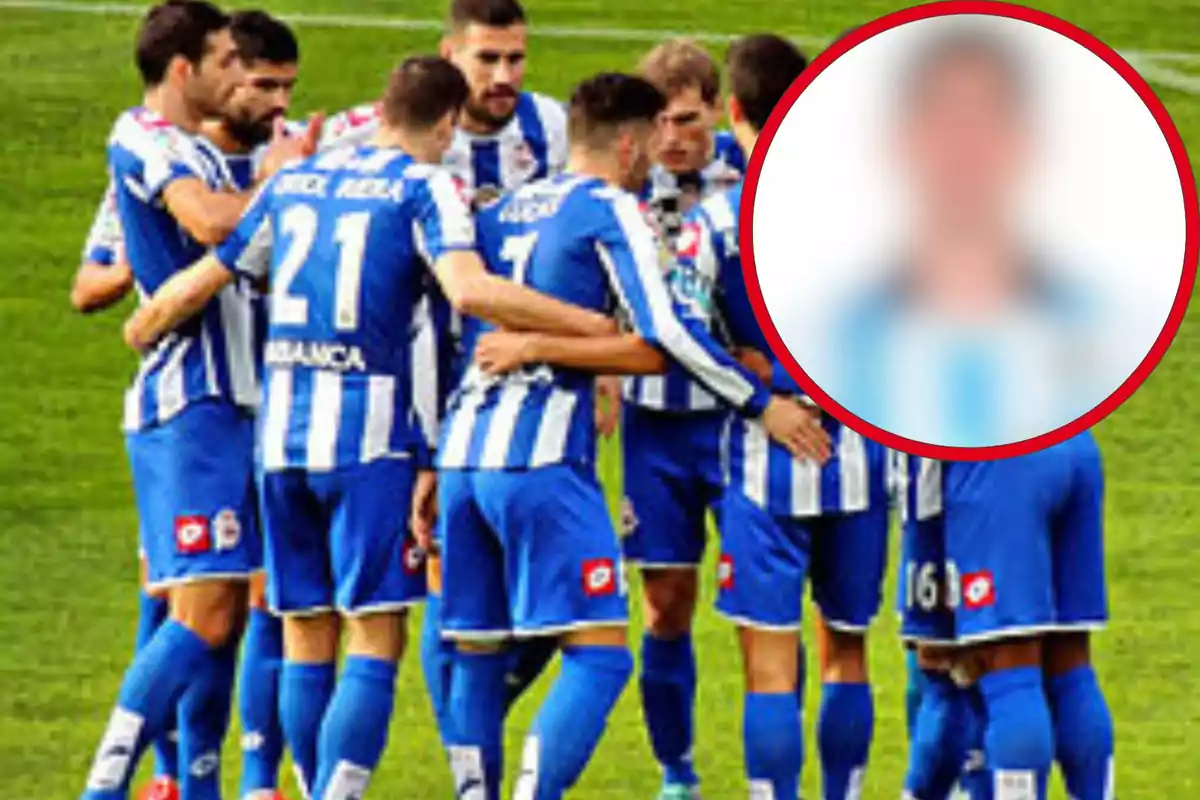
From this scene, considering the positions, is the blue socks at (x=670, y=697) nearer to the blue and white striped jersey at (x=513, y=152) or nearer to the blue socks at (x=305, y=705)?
the blue socks at (x=305, y=705)

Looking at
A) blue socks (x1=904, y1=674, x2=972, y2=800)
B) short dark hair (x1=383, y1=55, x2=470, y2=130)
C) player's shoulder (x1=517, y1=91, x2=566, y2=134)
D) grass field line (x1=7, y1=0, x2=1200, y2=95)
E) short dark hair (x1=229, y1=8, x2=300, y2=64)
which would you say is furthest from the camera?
grass field line (x1=7, y1=0, x2=1200, y2=95)

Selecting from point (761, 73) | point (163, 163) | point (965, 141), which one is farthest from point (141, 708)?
point (965, 141)

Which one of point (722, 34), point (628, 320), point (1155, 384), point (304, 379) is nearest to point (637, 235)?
point (628, 320)

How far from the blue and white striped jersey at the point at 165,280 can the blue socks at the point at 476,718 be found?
111 cm

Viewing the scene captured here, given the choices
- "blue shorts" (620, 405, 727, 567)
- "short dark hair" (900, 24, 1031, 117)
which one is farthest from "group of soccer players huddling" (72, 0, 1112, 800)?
"short dark hair" (900, 24, 1031, 117)

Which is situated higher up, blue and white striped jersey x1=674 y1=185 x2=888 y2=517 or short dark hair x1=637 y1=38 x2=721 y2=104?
short dark hair x1=637 y1=38 x2=721 y2=104

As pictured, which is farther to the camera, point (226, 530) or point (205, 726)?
point (205, 726)

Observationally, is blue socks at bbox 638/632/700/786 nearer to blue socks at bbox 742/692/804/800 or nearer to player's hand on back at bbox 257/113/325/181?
blue socks at bbox 742/692/804/800

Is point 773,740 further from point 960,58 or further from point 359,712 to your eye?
point 960,58

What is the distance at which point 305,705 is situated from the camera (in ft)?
28.6

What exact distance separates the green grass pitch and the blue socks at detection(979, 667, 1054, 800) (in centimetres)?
161

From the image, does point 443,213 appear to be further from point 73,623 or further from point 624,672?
point 73,623

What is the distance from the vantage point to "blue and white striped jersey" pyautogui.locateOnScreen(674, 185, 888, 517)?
862 cm

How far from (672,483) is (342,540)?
1.45 m
